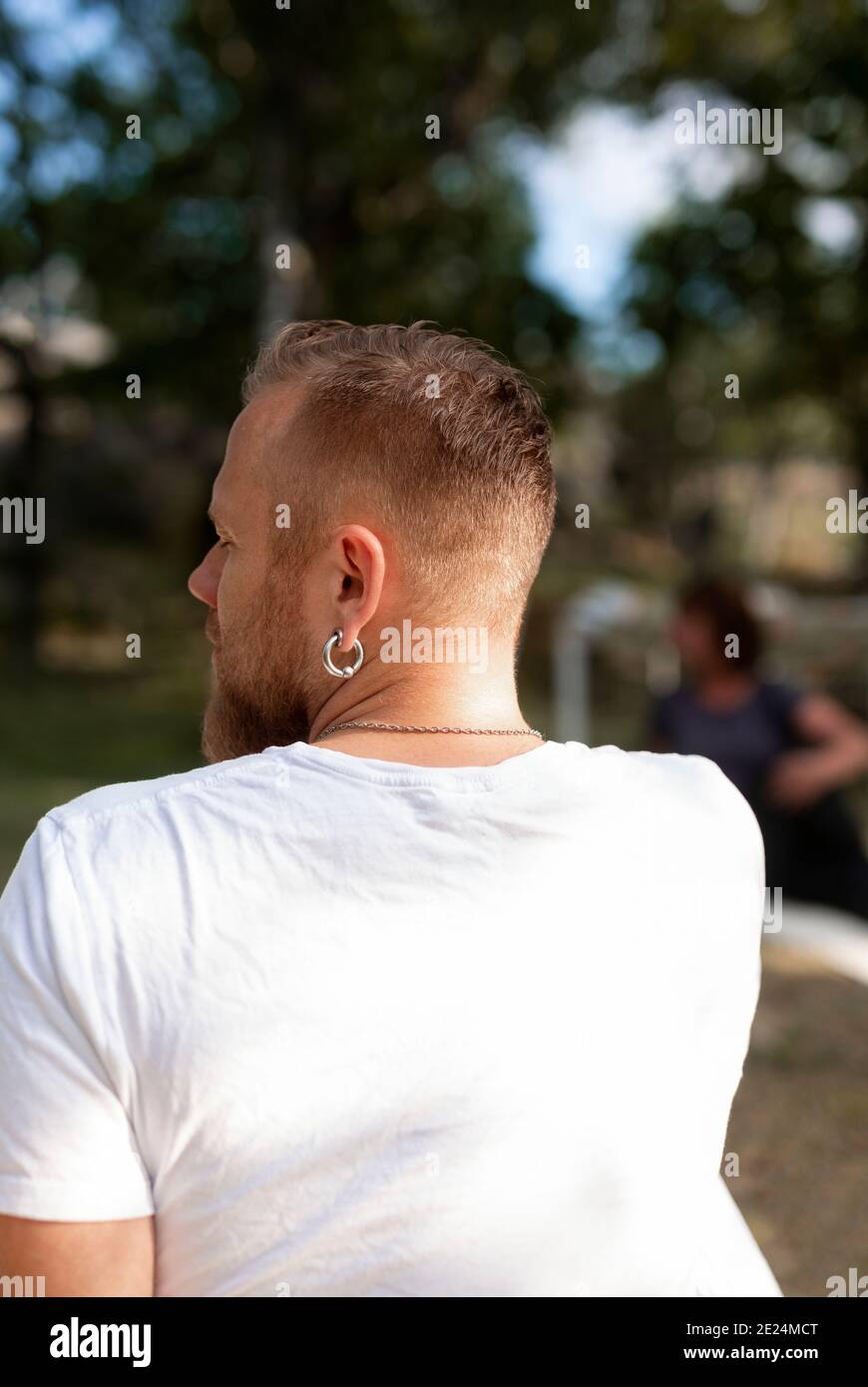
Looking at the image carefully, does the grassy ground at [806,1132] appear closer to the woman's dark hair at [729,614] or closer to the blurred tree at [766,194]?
the woman's dark hair at [729,614]

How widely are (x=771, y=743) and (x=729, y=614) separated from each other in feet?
1.69

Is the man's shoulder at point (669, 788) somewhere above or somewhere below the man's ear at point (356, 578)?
below

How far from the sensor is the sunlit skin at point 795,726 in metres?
4.57

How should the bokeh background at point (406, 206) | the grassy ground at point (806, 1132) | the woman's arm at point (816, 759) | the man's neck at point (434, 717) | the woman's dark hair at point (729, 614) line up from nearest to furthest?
the man's neck at point (434, 717) → the grassy ground at point (806, 1132) → the woman's arm at point (816, 759) → the woman's dark hair at point (729, 614) → the bokeh background at point (406, 206)

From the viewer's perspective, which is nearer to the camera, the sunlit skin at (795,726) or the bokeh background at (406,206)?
the sunlit skin at (795,726)

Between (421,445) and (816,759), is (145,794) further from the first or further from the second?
(816,759)

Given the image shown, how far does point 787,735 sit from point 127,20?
8.31m

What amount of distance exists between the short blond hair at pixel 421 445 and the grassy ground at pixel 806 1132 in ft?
8.31

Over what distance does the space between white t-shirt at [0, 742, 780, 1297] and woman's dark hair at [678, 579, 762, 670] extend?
3837mm

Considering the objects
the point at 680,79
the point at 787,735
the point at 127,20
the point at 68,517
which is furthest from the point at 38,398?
the point at 787,735

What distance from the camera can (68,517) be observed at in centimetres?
1769

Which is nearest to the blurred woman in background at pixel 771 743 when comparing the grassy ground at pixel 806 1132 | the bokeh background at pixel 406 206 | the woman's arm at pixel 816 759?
the woman's arm at pixel 816 759

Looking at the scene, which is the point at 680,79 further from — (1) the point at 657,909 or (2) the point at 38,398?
(1) the point at 657,909

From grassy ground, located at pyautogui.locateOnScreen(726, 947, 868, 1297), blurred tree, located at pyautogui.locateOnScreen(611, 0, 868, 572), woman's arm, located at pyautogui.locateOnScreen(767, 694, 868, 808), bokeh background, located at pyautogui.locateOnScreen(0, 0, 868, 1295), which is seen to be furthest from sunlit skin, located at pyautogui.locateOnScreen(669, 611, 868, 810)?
blurred tree, located at pyautogui.locateOnScreen(611, 0, 868, 572)
